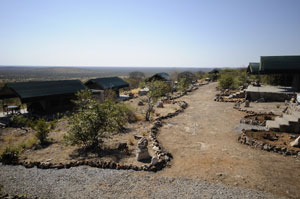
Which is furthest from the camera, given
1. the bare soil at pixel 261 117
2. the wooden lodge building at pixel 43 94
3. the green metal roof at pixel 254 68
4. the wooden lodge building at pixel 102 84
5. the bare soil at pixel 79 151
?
the wooden lodge building at pixel 102 84

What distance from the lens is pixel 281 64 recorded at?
20875 millimetres

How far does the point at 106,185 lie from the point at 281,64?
76.9 ft

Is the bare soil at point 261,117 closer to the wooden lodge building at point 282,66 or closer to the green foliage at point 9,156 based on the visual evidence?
the wooden lodge building at point 282,66

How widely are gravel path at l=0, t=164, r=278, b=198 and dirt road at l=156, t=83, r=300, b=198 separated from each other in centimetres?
47

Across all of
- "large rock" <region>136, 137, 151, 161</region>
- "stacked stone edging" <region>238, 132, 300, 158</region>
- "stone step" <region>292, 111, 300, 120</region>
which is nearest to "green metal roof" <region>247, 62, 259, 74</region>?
"stone step" <region>292, 111, 300, 120</region>

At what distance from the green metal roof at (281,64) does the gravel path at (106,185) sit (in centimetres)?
1970

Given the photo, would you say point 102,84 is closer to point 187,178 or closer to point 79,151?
point 79,151

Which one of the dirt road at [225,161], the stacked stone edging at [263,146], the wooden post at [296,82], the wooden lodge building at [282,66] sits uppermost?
the wooden lodge building at [282,66]

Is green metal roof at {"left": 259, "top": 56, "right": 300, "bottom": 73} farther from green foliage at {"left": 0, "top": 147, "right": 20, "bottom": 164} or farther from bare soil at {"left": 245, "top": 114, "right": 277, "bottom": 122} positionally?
green foliage at {"left": 0, "top": 147, "right": 20, "bottom": 164}

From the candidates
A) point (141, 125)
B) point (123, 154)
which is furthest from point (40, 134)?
point (141, 125)

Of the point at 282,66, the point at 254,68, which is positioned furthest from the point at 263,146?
the point at 254,68

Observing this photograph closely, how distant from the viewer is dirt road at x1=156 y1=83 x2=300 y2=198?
19.6ft

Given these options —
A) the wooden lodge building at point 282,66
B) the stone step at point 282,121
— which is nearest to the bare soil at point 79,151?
the stone step at point 282,121

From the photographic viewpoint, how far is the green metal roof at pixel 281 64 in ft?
67.3
